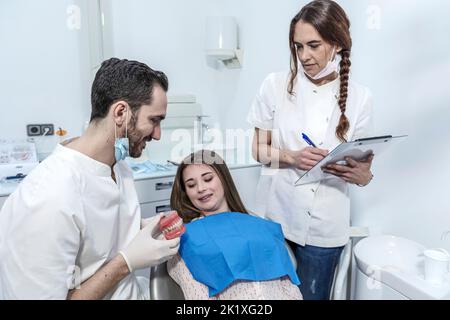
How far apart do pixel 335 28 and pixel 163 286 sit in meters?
0.98

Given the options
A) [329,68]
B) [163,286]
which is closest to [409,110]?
[329,68]

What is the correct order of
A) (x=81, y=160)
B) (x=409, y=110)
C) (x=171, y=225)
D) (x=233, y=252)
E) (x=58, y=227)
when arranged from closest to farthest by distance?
(x=58, y=227) → (x=81, y=160) → (x=171, y=225) → (x=233, y=252) → (x=409, y=110)

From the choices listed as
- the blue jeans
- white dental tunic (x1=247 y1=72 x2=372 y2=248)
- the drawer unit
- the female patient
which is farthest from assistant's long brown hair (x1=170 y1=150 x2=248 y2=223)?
the drawer unit

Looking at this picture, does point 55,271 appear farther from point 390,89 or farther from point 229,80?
point 229,80

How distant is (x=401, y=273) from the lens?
1059mm

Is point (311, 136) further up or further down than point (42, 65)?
further down

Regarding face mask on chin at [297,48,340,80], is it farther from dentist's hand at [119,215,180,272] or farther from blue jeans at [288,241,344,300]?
dentist's hand at [119,215,180,272]

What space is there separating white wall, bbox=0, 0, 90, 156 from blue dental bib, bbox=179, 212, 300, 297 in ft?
5.14

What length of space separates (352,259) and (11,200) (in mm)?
1197

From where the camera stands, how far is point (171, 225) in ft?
3.14

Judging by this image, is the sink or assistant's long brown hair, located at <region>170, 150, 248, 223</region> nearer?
the sink

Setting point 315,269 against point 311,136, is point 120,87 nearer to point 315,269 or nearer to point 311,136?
point 311,136

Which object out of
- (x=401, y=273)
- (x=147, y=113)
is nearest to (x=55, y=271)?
(x=147, y=113)

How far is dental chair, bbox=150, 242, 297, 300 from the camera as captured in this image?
100cm
